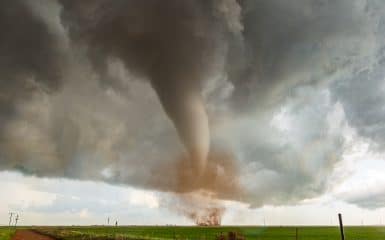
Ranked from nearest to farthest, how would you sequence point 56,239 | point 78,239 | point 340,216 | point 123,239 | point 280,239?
point 340,216, point 123,239, point 78,239, point 56,239, point 280,239

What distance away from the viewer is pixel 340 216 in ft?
67.8

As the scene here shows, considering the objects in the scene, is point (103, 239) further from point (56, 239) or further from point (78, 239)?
point (56, 239)

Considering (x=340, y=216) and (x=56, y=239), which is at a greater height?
(x=340, y=216)

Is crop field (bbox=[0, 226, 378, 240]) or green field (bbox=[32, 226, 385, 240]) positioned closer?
crop field (bbox=[0, 226, 378, 240])

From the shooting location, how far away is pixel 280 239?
262 feet

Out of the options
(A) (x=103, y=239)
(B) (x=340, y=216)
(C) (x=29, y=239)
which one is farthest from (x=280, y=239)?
(B) (x=340, y=216)

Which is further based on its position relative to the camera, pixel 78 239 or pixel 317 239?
pixel 317 239

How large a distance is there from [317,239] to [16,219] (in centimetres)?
18155

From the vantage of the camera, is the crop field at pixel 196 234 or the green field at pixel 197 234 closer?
the crop field at pixel 196 234

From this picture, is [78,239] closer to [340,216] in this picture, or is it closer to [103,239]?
[103,239]

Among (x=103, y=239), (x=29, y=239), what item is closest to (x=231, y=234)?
(x=103, y=239)

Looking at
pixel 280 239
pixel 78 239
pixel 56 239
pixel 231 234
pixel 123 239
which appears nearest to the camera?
pixel 231 234

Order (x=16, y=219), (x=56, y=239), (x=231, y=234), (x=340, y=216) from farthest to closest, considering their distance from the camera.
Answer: (x=16, y=219) → (x=56, y=239) → (x=231, y=234) → (x=340, y=216)

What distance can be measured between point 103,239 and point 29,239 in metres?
22.5
